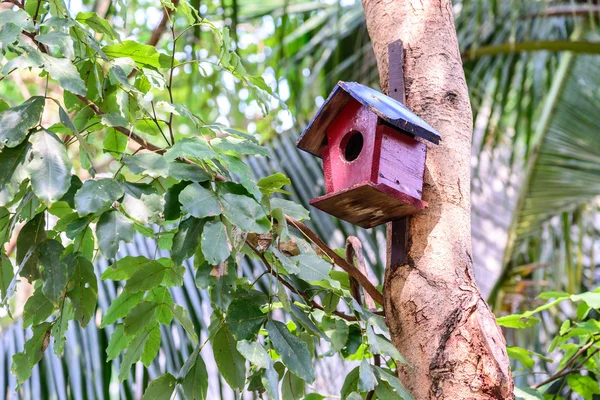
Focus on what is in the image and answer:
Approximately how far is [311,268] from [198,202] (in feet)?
0.74

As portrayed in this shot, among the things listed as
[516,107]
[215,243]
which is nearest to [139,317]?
[215,243]

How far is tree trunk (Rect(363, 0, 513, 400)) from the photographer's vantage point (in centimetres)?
103

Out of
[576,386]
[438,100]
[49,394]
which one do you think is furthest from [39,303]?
[576,386]

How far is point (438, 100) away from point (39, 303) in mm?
688

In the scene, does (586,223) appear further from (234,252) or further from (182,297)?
(234,252)

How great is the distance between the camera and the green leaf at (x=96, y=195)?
86cm

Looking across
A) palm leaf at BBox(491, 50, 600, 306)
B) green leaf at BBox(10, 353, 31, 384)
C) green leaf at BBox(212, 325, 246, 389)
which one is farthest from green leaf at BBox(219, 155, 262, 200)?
palm leaf at BBox(491, 50, 600, 306)

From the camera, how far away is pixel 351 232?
2512mm

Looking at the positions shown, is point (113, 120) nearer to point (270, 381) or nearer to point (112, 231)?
point (112, 231)

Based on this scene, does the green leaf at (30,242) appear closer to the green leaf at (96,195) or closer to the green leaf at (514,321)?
the green leaf at (96,195)

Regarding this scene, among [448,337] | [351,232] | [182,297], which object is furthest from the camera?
[351,232]

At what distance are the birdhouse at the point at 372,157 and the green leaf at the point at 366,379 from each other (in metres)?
0.27

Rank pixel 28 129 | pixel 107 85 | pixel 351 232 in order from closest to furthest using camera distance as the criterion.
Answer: pixel 28 129
pixel 107 85
pixel 351 232

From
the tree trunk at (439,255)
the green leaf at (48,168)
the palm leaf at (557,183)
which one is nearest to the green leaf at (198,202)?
the green leaf at (48,168)
